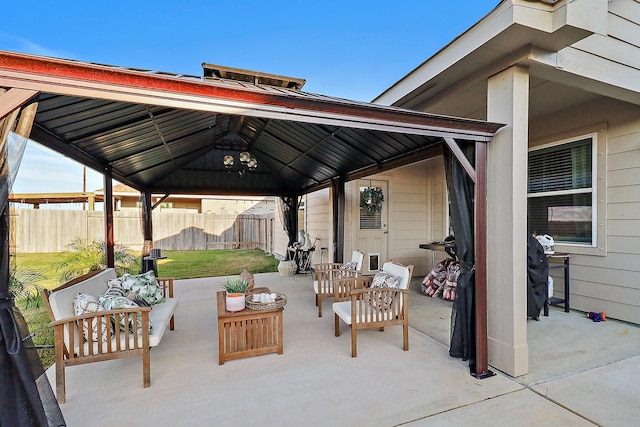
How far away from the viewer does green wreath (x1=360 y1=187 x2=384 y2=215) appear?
269 inches

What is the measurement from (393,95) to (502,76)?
1.57 metres

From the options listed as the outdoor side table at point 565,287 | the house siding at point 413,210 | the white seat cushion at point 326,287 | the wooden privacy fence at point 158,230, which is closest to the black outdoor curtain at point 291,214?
the house siding at point 413,210

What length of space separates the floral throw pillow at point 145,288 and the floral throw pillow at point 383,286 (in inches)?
95.8

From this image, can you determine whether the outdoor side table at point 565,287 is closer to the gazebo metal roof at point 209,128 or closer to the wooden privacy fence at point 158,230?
the gazebo metal roof at point 209,128

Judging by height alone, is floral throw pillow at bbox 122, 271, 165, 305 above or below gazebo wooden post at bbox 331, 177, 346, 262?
below

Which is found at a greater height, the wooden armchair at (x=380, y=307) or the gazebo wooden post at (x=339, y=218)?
the gazebo wooden post at (x=339, y=218)

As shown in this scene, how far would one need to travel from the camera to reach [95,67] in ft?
5.73

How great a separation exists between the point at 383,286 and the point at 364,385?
1.16 meters

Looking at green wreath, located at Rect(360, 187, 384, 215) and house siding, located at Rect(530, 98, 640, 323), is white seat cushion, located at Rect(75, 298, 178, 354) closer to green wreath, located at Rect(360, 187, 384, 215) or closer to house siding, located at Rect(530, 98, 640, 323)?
green wreath, located at Rect(360, 187, 384, 215)

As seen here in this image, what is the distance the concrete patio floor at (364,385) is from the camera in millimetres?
2109

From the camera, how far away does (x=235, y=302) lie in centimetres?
304

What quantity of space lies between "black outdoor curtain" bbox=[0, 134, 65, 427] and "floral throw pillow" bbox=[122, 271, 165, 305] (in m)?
1.70

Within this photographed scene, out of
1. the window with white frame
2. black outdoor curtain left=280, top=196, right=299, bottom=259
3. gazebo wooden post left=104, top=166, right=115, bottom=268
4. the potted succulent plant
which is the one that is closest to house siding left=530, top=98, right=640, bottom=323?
the window with white frame

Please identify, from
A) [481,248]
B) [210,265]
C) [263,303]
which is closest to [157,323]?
[263,303]
